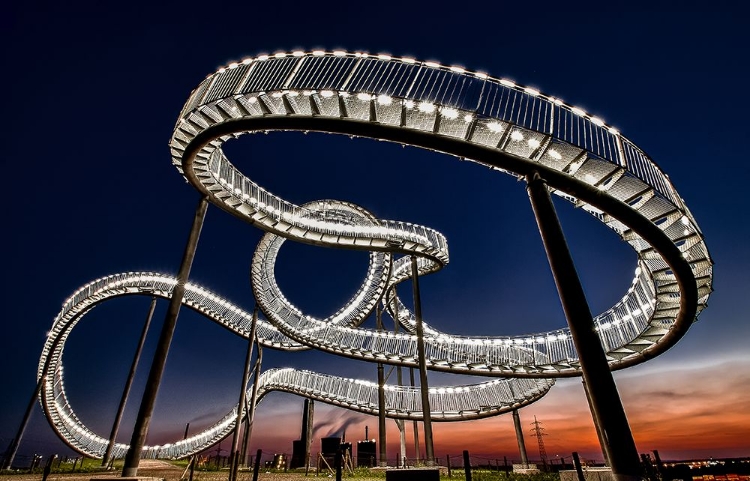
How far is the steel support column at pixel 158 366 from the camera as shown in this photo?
8.83 meters

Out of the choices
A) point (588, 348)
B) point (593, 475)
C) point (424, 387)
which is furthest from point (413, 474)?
point (424, 387)

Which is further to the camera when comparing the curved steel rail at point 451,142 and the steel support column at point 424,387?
the steel support column at point 424,387

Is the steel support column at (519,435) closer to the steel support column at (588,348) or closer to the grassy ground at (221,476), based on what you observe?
the grassy ground at (221,476)

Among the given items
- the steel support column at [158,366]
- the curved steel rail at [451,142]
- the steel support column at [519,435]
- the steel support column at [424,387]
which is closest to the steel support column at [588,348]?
the curved steel rail at [451,142]

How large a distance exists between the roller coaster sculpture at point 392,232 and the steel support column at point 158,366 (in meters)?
2.21

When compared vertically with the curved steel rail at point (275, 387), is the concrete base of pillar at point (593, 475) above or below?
below

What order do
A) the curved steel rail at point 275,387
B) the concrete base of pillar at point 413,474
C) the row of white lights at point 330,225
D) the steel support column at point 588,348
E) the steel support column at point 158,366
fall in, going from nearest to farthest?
the steel support column at point 588,348 < the concrete base of pillar at point 413,474 < the steel support column at point 158,366 < the row of white lights at point 330,225 < the curved steel rail at point 275,387

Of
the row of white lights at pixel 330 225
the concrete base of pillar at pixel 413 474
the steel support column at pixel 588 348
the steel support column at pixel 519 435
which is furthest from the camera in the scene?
the steel support column at pixel 519 435

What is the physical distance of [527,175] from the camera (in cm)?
872

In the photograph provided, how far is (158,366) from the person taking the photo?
9984 mm

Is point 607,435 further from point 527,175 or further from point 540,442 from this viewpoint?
point 540,442

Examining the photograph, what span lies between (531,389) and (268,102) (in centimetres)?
2301

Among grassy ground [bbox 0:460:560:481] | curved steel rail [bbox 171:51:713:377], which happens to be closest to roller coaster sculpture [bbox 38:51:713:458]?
curved steel rail [bbox 171:51:713:377]

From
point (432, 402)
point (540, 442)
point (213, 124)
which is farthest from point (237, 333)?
point (540, 442)
